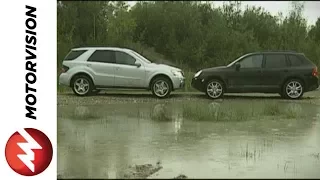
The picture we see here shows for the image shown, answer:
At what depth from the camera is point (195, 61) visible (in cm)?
825

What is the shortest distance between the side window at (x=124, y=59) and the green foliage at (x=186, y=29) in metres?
1.74

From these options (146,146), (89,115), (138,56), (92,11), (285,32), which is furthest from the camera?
(138,56)

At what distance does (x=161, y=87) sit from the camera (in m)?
10.7

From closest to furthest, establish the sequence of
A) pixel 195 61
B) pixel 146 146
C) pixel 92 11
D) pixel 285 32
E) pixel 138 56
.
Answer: pixel 146 146 → pixel 92 11 → pixel 285 32 → pixel 195 61 → pixel 138 56

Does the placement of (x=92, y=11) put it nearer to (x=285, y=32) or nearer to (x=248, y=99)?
(x=285, y=32)

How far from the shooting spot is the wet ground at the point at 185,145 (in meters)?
3.45

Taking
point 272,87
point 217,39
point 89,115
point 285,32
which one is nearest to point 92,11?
point 89,115

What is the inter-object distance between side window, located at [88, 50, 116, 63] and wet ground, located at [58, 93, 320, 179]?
2.87 meters

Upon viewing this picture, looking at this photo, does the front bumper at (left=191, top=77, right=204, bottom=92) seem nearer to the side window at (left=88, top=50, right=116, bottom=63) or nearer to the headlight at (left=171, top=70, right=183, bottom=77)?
the headlight at (left=171, top=70, right=183, bottom=77)

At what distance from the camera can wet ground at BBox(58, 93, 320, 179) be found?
3451 millimetres

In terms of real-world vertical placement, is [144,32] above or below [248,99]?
above

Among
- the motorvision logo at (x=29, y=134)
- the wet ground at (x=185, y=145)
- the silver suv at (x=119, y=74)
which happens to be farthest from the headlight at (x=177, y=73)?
the motorvision logo at (x=29, y=134)

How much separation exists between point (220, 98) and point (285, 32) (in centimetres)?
414

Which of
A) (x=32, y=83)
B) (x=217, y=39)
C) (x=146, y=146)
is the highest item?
(x=217, y=39)
